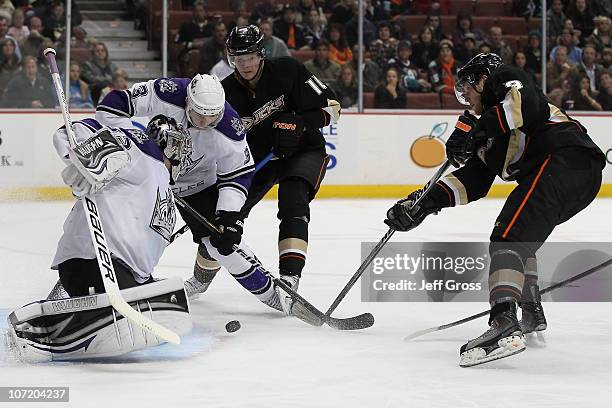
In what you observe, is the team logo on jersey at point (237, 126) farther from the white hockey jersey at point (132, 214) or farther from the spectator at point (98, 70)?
the spectator at point (98, 70)

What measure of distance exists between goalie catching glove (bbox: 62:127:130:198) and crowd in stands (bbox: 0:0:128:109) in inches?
173

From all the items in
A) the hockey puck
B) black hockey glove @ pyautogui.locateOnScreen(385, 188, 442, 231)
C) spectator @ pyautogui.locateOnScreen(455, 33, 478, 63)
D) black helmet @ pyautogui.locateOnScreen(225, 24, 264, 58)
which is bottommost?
spectator @ pyautogui.locateOnScreen(455, 33, 478, 63)

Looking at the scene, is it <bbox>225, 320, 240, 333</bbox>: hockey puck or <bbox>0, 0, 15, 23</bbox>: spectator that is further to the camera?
<bbox>0, 0, 15, 23</bbox>: spectator

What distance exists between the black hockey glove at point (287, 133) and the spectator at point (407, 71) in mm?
3740

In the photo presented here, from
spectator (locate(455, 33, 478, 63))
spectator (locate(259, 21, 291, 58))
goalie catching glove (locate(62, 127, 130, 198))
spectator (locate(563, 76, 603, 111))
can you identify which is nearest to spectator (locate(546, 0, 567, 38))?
spectator (locate(563, 76, 603, 111))

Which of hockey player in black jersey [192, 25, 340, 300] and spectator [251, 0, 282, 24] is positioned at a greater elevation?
hockey player in black jersey [192, 25, 340, 300]

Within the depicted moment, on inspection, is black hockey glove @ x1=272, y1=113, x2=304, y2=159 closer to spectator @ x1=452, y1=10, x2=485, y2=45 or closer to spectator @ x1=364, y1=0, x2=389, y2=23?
spectator @ x1=364, y1=0, x2=389, y2=23

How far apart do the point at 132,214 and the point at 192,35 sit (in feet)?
15.2

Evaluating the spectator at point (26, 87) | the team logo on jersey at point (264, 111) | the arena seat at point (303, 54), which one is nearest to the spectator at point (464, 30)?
the arena seat at point (303, 54)

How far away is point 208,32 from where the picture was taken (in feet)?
25.3

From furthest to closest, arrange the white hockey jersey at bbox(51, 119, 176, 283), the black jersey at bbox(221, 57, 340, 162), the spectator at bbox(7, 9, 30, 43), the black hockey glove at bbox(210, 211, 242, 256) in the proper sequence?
the spectator at bbox(7, 9, 30, 43) < the black jersey at bbox(221, 57, 340, 162) < the black hockey glove at bbox(210, 211, 242, 256) < the white hockey jersey at bbox(51, 119, 176, 283)

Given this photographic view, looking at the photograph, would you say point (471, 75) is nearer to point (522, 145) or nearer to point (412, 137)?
point (522, 145)

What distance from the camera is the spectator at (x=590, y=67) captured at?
321 inches

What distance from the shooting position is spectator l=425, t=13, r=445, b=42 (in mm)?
8172
